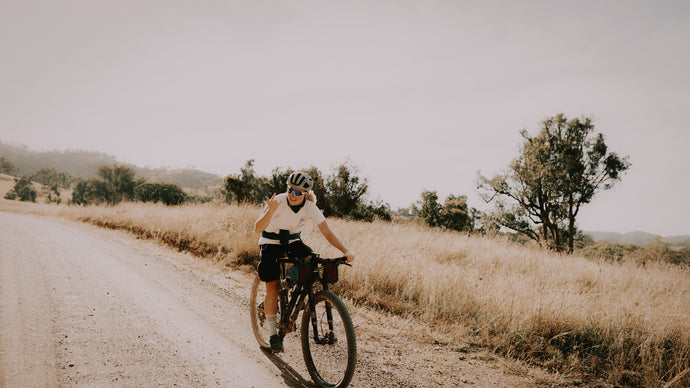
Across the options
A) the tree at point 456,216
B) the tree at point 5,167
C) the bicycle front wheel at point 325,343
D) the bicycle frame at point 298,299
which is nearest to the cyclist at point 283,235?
the bicycle frame at point 298,299

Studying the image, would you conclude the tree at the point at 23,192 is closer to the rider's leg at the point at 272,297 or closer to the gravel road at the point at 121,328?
the gravel road at the point at 121,328

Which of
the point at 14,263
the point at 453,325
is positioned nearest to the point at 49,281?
the point at 14,263

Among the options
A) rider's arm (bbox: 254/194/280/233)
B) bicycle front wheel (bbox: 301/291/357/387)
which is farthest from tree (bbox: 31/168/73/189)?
bicycle front wheel (bbox: 301/291/357/387)

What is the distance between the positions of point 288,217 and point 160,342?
8.07 ft

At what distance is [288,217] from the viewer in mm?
3531

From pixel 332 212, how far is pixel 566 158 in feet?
76.2

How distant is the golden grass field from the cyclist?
9.06 ft

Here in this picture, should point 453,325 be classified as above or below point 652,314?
below

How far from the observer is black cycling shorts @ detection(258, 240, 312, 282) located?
355 centimetres

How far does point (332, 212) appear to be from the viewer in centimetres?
3503

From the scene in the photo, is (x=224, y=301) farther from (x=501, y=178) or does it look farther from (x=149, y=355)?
(x=501, y=178)

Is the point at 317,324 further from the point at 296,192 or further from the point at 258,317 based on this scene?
the point at 296,192

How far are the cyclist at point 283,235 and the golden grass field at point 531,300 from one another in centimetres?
276

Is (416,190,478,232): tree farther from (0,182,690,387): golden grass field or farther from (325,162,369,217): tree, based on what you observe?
(0,182,690,387): golden grass field
